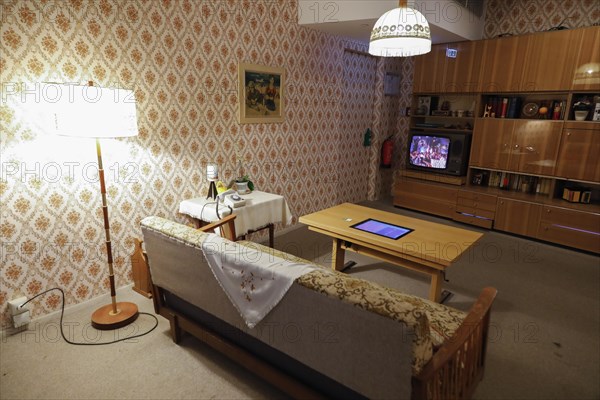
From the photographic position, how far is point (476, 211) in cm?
465

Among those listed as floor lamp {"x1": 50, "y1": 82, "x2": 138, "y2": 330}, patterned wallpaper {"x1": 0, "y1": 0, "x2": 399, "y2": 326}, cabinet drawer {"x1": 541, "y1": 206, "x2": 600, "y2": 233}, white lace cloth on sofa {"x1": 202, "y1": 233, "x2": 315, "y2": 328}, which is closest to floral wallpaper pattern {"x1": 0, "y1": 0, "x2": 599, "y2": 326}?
patterned wallpaper {"x1": 0, "y1": 0, "x2": 399, "y2": 326}

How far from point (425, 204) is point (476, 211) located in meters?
0.70

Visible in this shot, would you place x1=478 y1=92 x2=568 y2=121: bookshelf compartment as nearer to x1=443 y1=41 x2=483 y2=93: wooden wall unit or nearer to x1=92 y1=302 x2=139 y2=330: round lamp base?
x1=443 y1=41 x2=483 y2=93: wooden wall unit

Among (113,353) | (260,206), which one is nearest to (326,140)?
(260,206)

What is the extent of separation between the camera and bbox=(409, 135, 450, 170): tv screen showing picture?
4.96m

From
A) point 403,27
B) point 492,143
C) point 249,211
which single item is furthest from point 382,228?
point 492,143

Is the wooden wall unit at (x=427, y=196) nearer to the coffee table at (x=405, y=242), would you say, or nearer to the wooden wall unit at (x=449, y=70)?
the wooden wall unit at (x=449, y=70)

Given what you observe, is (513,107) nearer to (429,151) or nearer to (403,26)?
(429,151)

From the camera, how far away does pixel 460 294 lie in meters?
3.03

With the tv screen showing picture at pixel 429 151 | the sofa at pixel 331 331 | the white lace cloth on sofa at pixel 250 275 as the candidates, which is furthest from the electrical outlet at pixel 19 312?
the tv screen showing picture at pixel 429 151

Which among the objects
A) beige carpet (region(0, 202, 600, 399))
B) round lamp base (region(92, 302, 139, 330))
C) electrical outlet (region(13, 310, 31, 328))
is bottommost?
beige carpet (region(0, 202, 600, 399))

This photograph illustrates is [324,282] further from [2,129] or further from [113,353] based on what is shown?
[2,129]

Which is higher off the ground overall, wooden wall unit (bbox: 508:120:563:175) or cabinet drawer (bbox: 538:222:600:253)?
wooden wall unit (bbox: 508:120:563:175)

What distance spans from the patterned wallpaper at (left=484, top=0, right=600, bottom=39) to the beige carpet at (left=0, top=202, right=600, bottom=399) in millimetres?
3032
